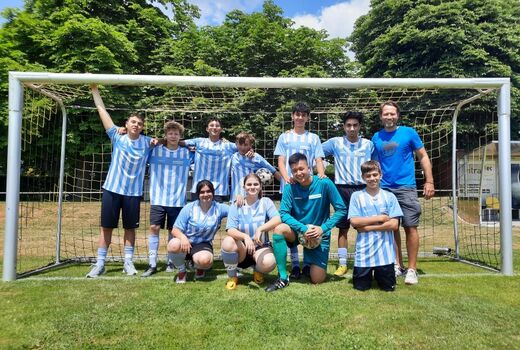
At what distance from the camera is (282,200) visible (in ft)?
13.6

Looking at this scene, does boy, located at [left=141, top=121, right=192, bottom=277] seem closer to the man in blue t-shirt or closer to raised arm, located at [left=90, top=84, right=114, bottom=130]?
raised arm, located at [left=90, top=84, right=114, bottom=130]

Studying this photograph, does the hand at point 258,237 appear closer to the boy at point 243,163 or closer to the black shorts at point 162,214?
the boy at point 243,163

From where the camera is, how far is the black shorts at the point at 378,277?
3.78 meters

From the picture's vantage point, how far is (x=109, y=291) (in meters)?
3.80

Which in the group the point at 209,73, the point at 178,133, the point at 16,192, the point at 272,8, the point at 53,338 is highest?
the point at 272,8

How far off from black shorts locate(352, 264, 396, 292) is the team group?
0.03 feet

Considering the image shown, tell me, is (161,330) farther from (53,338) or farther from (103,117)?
(103,117)

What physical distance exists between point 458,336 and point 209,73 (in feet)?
56.1

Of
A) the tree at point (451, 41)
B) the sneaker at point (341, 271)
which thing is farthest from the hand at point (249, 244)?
the tree at point (451, 41)

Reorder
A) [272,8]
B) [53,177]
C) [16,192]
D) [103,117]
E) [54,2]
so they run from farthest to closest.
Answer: [272,8]
[54,2]
[53,177]
[103,117]
[16,192]

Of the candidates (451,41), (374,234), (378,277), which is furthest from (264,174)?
(451,41)

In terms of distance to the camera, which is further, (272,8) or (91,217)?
(272,8)

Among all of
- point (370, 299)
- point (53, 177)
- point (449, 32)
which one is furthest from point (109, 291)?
point (449, 32)

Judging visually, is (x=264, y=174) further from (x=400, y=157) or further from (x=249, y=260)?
(x=400, y=157)
